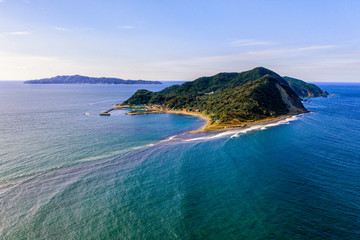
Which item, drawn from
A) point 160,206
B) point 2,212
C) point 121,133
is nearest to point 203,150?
point 160,206

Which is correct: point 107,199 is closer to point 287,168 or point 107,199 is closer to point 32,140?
point 287,168

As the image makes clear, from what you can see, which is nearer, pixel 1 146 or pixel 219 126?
pixel 1 146

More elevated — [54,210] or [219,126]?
[219,126]

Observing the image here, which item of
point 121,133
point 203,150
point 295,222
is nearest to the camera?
point 295,222

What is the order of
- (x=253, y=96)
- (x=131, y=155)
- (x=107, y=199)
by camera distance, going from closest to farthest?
(x=107, y=199) → (x=131, y=155) → (x=253, y=96)

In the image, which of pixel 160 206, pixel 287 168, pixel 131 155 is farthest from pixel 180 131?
pixel 160 206

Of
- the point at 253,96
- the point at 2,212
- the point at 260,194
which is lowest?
the point at 2,212

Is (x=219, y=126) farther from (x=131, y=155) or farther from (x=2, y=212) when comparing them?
(x=2, y=212)
